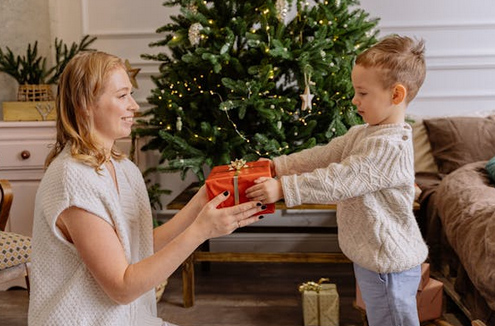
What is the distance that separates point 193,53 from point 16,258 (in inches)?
50.5

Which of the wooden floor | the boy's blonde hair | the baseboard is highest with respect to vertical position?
the boy's blonde hair

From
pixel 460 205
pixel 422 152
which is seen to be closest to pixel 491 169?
pixel 460 205

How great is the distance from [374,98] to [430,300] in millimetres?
1197

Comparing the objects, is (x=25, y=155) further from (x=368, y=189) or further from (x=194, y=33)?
(x=368, y=189)

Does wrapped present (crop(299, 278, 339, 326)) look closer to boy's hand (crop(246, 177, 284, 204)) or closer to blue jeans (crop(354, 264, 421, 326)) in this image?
blue jeans (crop(354, 264, 421, 326))

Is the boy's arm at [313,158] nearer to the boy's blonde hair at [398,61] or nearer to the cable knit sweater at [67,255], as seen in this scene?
the boy's blonde hair at [398,61]

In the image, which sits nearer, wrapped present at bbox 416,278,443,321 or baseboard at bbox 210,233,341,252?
wrapped present at bbox 416,278,443,321

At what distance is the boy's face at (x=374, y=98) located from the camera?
1.70m

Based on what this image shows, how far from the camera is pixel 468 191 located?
102 inches

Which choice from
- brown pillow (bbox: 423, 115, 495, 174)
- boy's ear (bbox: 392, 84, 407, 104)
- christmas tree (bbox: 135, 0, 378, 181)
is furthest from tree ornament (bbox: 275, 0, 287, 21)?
brown pillow (bbox: 423, 115, 495, 174)

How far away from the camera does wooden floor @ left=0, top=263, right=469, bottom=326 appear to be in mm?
2766

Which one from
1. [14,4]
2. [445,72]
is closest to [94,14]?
[14,4]

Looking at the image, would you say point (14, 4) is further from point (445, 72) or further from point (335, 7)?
point (445, 72)

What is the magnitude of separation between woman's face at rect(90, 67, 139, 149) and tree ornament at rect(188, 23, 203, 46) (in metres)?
1.31
